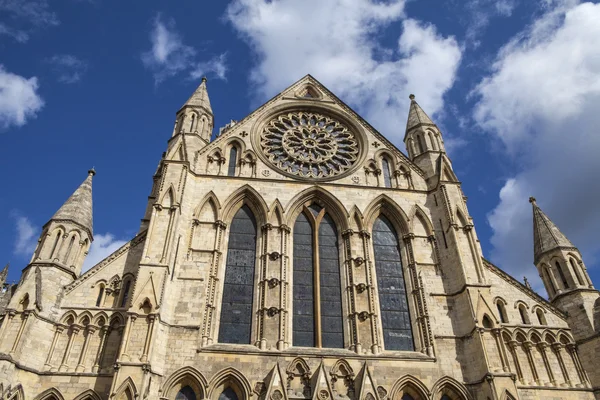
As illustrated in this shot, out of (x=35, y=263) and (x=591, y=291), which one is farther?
(x=591, y=291)

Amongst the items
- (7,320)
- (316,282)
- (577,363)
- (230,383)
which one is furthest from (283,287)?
(577,363)

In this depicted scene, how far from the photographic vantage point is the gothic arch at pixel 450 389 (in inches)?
560

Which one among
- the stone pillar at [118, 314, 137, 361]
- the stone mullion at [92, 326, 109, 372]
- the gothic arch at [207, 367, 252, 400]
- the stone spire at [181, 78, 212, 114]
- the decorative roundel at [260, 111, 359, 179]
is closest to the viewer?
the stone pillar at [118, 314, 137, 361]

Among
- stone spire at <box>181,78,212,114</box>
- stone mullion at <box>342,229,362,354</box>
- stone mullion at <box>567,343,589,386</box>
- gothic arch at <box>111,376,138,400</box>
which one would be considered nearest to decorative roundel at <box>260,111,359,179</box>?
stone spire at <box>181,78,212,114</box>

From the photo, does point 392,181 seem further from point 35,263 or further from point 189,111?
point 35,263

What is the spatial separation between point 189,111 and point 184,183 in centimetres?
508

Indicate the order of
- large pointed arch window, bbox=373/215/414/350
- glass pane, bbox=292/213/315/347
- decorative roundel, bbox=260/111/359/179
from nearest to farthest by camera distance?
glass pane, bbox=292/213/315/347 < large pointed arch window, bbox=373/215/414/350 < decorative roundel, bbox=260/111/359/179

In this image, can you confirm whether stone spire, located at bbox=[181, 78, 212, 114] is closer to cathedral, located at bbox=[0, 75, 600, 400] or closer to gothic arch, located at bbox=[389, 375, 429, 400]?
cathedral, located at bbox=[0, 75, 600, 400]

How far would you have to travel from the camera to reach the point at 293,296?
16438 mm

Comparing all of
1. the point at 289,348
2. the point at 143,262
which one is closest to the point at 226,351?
the point at 289,348

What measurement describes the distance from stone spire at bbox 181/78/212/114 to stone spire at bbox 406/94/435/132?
376 inches

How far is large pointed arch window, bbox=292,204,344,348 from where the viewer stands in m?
15.6

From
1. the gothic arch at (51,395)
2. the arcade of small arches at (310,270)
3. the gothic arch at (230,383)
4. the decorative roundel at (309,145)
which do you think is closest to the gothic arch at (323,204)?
the arcade of small arches at (310,270)

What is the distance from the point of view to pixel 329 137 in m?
22.1
